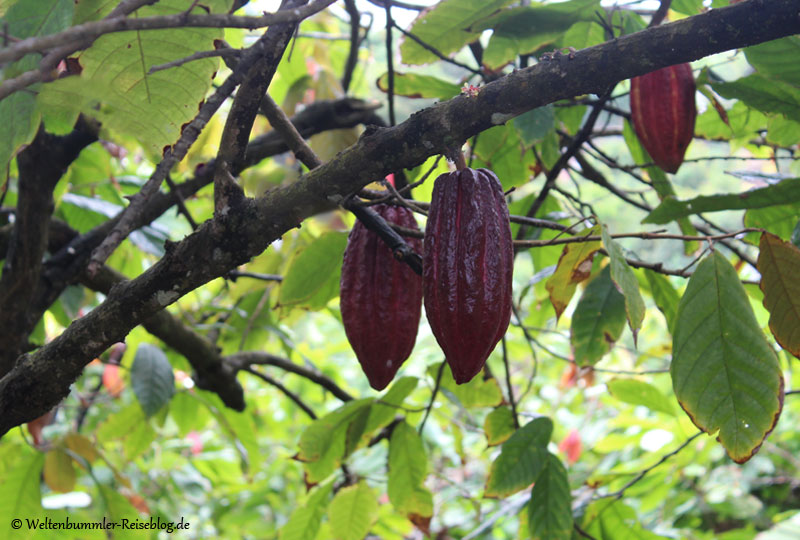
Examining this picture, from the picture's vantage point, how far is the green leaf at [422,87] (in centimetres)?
142

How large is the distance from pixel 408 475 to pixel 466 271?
0.83 metres

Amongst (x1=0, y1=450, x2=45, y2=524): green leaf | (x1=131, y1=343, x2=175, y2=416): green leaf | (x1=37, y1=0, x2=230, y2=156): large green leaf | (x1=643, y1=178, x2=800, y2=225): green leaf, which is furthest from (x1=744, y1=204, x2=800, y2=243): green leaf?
(x1=0, y1=450, x2=45, y2=524): green leaf

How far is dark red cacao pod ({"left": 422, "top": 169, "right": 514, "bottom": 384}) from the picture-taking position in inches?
29.0

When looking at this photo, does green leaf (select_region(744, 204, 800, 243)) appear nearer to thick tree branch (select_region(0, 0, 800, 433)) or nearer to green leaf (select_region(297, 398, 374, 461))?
thick tree branch (select_region(0, 0, 800, 433))

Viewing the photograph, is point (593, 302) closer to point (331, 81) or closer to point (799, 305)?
point (799, 305)

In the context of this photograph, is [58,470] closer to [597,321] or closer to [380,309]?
[380,309]

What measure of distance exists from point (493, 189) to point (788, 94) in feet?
1.94

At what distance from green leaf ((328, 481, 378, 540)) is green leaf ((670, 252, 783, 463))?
2.78 ft

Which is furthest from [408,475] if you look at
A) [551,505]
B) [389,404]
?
[551,505]

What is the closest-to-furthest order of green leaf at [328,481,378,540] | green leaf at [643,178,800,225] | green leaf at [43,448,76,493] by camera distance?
green leaf at [643,178,800,225] < green leaf at [328,481,378,540] < green leaf at [43,448,76,493]

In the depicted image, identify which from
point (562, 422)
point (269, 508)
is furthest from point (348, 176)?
point (562, 422)

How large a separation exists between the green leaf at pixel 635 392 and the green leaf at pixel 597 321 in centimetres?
31

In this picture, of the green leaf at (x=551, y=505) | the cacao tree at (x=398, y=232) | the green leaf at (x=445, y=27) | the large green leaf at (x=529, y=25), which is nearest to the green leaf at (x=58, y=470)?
the cacao tree at (x=398, y=232)

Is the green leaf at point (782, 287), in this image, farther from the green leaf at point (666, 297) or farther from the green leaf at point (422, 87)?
the green leaf at point (422, 87)
